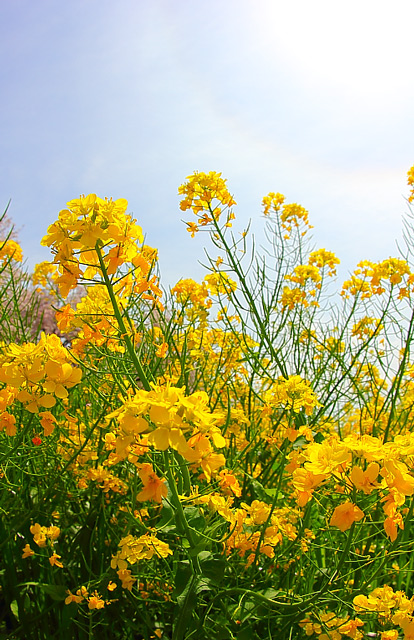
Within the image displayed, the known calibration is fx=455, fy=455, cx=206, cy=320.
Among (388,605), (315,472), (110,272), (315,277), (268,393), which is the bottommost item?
(388,605)

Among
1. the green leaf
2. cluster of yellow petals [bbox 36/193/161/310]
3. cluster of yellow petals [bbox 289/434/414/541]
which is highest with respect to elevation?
cluster of yellow petals [bbox 36/193/161/310]

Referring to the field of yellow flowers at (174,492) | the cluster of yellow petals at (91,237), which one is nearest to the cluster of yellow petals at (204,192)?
the field of yellow flowers at (174,492)

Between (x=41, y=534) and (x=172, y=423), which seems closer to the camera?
(x=172, y=423)

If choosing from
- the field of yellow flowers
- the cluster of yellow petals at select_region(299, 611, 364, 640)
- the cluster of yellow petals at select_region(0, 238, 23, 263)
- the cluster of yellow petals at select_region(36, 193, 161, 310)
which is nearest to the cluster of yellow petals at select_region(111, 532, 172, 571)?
the field of yellow flowers

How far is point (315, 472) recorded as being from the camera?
3.33 feet

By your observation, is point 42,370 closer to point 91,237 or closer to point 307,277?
point 91,237

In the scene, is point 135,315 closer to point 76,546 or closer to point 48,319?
point 76,546

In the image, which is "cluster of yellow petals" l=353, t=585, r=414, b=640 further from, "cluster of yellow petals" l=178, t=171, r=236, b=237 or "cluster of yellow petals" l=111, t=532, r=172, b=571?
"cluster of yellow petals" l=178, t=171, r=236, b=237

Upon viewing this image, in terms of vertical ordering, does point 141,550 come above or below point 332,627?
above

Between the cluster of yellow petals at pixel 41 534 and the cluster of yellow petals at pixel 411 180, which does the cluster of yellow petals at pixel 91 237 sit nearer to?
the cluster of yellow petals at pixel 41 534

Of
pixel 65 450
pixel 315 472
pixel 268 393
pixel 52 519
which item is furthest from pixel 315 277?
pixel 315 472

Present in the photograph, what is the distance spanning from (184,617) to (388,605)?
66 centimetres

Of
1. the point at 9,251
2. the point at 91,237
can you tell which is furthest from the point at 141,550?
the point at 9,251

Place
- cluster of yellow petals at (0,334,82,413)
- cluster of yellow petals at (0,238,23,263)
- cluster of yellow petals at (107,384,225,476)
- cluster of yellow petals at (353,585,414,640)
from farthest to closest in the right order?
cluster of yellow petals at (0,238,23,263) < cluster of yellow petals at (353,585,414,640) < cluster of yellow petals at (0,334,82,413) < cluster of yellow petals at (107,384,225,476)
